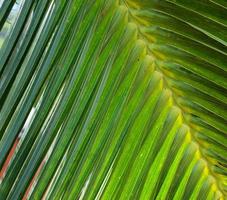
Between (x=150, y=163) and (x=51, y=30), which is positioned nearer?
(x=51, y=30)

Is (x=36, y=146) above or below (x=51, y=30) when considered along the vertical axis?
below

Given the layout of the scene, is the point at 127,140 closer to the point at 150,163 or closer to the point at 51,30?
the point at 150,163

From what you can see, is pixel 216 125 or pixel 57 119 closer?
pixel 57 119

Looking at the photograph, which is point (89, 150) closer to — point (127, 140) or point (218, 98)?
point (127, 140)

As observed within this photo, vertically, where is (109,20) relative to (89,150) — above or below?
above

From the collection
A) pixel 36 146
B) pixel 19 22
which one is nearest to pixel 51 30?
pixel 19 22

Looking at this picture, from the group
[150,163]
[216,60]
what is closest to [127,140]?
[150,163]
